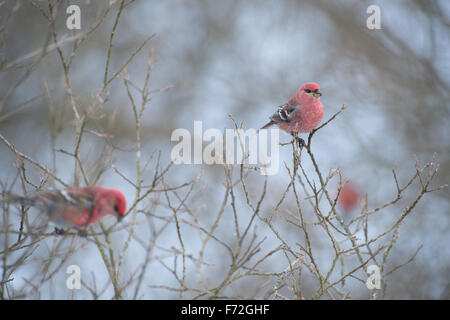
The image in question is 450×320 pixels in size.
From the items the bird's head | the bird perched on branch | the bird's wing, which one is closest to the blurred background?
the bird's wing

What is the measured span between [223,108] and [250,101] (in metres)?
1.03

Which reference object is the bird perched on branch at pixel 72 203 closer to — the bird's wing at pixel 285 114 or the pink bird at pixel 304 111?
the pink bird at pixel 304 111

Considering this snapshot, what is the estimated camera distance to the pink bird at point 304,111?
3.65m

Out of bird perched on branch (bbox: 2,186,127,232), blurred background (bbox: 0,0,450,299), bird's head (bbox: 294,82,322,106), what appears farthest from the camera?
blurred background (bbox: 0,0,450,299)

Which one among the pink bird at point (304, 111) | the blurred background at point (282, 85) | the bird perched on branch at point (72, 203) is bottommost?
the bird perched on branch at point (72, 203)

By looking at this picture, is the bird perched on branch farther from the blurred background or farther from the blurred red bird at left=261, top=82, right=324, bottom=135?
the blurred background

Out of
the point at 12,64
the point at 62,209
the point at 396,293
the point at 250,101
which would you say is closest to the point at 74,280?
the point at 62,209

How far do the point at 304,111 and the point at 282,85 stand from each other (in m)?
8.13

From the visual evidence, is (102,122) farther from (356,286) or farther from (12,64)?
(12,64)

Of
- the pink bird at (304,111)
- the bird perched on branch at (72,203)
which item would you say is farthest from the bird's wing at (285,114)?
the bird perched on branch at (72,203)

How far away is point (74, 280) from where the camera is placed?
274 cm

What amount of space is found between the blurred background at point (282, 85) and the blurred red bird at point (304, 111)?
6.46 ft

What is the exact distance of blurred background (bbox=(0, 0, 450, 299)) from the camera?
8643 millimetres

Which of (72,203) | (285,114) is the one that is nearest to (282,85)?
(285,114)
